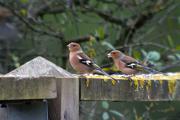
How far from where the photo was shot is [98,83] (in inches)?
107

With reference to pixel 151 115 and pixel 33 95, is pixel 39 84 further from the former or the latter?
pixel 151 115

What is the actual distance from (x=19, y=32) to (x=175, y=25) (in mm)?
2498

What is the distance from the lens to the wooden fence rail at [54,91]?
7.89 ft

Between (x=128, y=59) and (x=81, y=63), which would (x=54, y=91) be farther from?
(x=128, y=59)

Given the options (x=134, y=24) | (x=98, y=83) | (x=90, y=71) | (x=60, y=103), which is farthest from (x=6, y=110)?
(x=134, y=24)

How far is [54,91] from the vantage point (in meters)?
2.46

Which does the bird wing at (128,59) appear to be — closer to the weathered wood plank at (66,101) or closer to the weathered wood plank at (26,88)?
the weathered wood plank at (66,101)

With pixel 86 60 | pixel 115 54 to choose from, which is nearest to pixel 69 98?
pixel 86 60

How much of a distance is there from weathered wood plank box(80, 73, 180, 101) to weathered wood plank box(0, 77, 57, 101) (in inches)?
10.7

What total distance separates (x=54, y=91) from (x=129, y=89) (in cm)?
49

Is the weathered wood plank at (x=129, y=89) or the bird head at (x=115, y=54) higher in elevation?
the bird head at (x=115, y=54)

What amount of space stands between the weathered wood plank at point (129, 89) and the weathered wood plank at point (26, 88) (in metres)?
0.27

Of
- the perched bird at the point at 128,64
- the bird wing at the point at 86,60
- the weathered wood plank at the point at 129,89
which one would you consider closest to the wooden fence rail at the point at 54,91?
the weathered wood plank at the point at 129,89

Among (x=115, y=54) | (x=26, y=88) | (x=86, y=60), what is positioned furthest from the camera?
(x=115, y=54)
